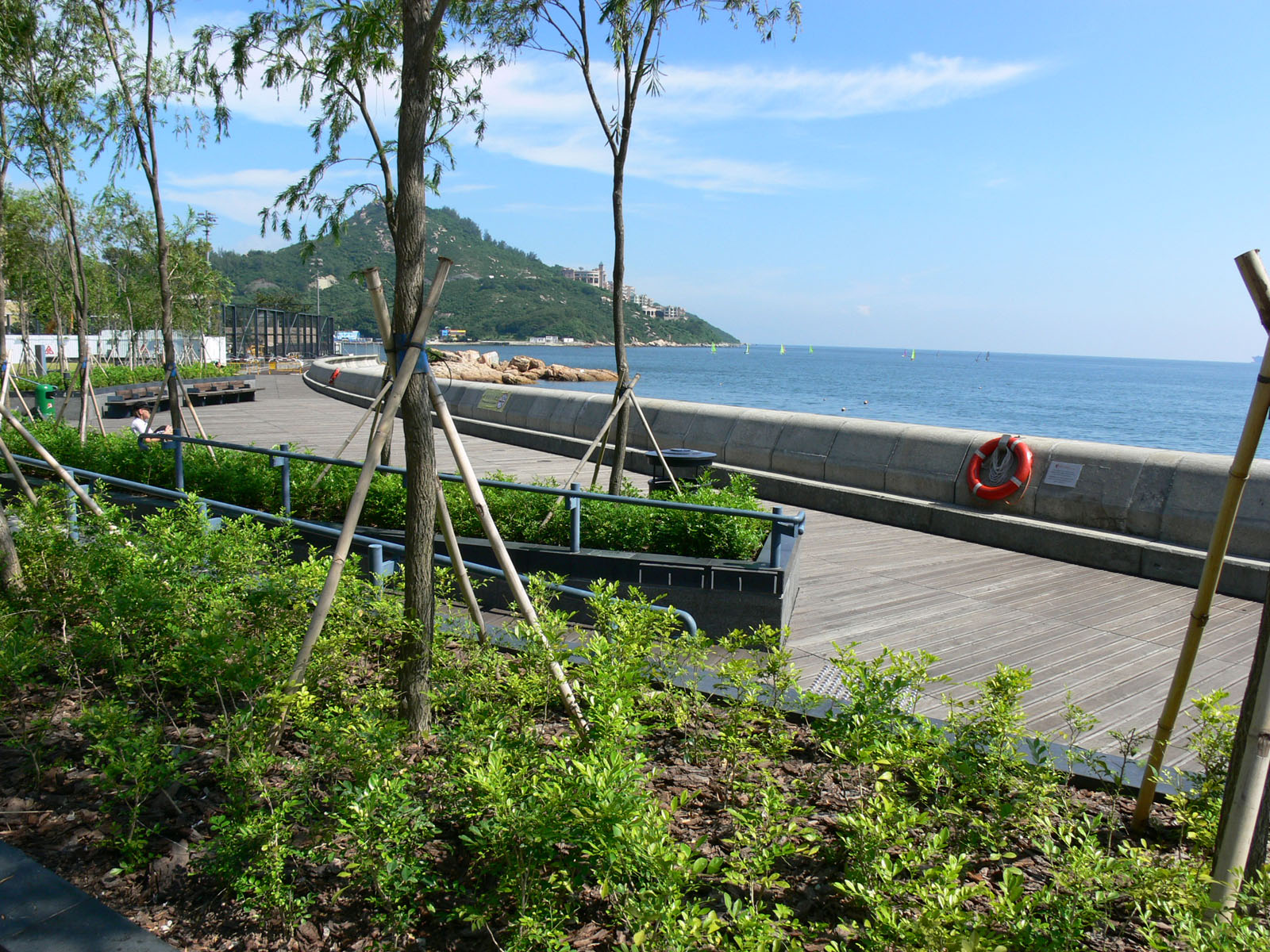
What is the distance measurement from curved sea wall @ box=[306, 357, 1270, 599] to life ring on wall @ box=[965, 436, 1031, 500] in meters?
0.12

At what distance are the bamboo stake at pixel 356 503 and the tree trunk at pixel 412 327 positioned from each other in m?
0.07

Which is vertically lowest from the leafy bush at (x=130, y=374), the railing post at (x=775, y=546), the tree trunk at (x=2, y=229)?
the leafy bush at (x=130, y=374)

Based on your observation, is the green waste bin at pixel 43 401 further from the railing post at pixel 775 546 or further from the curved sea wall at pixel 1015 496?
the railing post at pixel 775 546

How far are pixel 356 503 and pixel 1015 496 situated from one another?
8.32m

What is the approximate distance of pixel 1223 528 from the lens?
3.02m

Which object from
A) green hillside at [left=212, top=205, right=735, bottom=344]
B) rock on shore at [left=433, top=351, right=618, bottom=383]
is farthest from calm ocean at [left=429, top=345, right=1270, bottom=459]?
green hillside at [left=212, top=205, right=735, bottom=344]

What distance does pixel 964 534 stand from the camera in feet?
32.4

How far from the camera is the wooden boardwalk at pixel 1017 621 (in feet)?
18.0

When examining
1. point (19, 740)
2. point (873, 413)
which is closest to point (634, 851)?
point (19, 740)

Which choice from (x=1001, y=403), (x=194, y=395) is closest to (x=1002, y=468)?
(x=194, y=395)

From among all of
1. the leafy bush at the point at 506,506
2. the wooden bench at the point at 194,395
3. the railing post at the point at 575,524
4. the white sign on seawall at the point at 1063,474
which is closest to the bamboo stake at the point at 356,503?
the railing post at the point at 575,524

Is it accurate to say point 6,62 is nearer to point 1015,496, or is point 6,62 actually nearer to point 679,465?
point 679,465

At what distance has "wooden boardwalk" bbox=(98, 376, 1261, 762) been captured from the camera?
5.48 meters

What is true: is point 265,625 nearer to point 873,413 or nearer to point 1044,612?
point 1044,612
